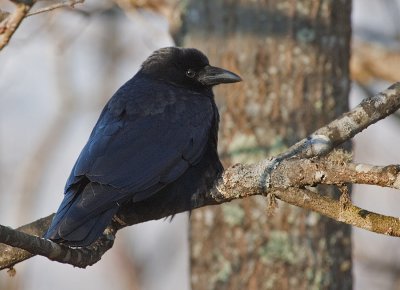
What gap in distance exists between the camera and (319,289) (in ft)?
19.1

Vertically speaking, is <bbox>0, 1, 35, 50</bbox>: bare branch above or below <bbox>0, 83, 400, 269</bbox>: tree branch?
above

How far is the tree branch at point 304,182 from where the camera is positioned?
3.74 metres

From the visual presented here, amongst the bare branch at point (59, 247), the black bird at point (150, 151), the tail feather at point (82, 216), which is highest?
the black bird at point (150, 151)

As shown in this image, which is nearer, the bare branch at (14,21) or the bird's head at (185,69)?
the bare branch at (14,21)

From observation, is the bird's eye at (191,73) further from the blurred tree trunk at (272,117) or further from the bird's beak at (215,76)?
the blurred tree trunk at (272,117)

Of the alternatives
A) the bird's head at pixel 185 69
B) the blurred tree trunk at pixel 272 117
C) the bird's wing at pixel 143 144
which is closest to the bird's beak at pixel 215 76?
the bird's head at pixel 185 69

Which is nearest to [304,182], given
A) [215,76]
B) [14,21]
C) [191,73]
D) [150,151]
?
[150,151]

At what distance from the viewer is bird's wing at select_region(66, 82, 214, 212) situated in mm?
4527

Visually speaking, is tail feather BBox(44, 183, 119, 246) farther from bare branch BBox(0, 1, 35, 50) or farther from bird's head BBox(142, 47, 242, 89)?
bird's head BBox(142, 47, 242, 89)

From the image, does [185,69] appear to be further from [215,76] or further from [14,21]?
[14,21]

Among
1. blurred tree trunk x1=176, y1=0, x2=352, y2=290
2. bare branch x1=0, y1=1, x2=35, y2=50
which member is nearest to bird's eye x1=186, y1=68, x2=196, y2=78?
blurred tree trunk x1=176, y1=0, x2=352, y2=290

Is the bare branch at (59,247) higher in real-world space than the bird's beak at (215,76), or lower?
lower

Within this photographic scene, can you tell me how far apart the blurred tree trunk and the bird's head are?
18.7 inches

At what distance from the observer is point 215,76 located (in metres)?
5.70
